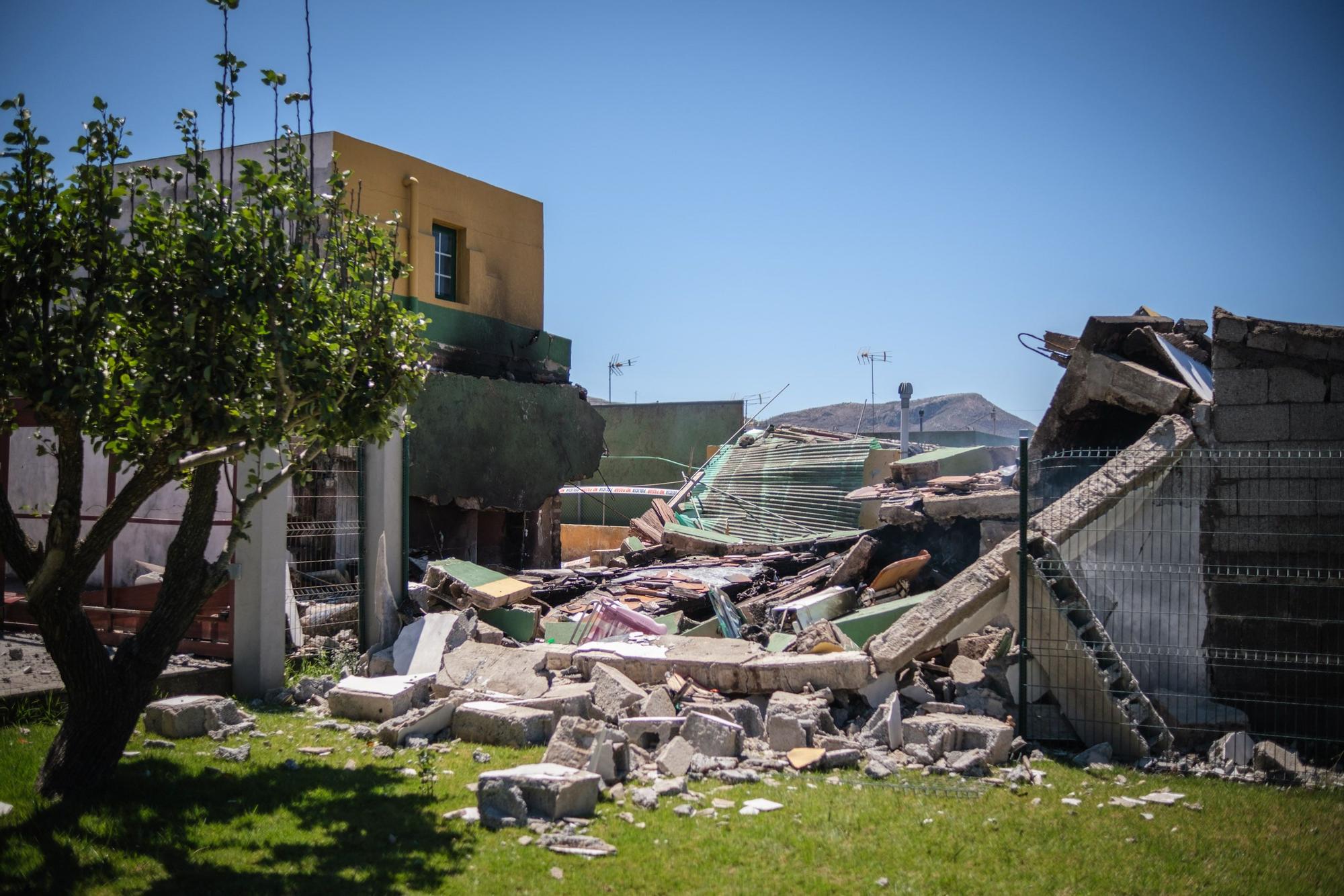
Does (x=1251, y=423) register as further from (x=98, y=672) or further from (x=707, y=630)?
(x=98, y=672)

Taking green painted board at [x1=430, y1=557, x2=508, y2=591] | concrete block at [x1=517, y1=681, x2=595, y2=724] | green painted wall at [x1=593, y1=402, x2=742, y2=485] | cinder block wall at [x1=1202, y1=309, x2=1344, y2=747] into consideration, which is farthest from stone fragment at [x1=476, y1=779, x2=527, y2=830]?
green painted wall at [x1=593, y1=402, x2=742, y2=485]

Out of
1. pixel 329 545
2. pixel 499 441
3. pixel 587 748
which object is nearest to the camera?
pixel 587 748

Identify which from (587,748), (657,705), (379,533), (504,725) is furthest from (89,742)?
(379,533)

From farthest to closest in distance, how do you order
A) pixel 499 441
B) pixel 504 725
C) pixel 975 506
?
pixel 499 441 → pixel 975 506 → pixel 504 725

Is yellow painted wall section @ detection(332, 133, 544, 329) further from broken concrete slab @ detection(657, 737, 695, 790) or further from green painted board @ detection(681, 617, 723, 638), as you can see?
broken concrete slab @ detection(657, 737, 695, 790)

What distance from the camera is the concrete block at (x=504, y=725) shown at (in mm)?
7488

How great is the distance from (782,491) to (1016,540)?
810 cm

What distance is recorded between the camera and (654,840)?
215 inches

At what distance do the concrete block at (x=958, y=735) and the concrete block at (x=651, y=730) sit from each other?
1.82 metres

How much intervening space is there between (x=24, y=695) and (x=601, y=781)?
4636 mm

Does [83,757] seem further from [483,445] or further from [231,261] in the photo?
[483,445]

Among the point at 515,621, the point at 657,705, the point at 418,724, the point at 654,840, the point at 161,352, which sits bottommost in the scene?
the point at 654,840

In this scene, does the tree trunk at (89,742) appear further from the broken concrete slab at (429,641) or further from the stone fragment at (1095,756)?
the stone fragment at (1095,756)

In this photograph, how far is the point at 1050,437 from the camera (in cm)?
1061
